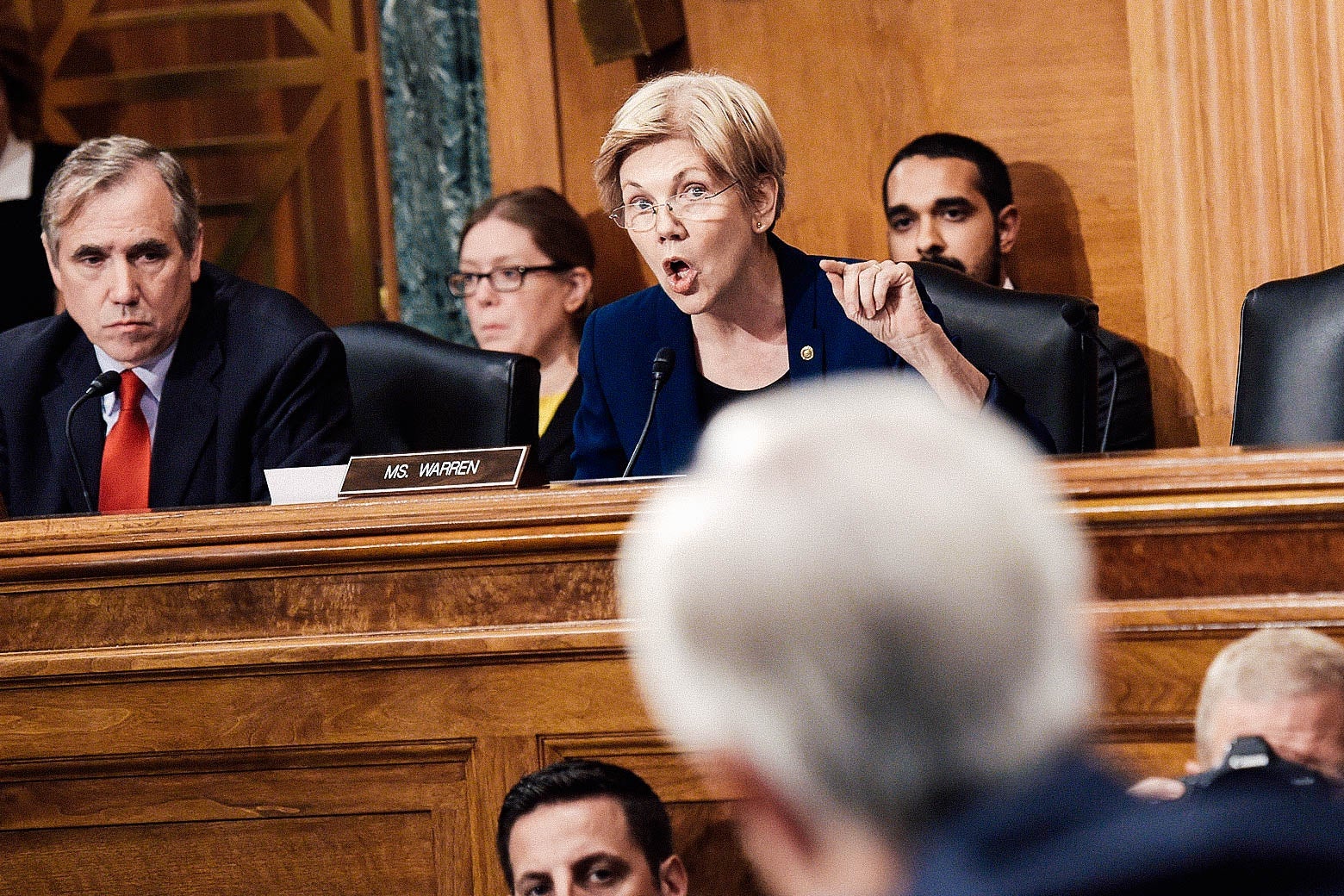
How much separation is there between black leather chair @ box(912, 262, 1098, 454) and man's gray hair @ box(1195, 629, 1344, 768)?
1.26 meters

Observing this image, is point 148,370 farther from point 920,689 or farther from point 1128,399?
point 920,689

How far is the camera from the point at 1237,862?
0.55 m

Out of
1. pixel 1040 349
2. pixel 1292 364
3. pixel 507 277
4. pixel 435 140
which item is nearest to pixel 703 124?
pixel 1040 349

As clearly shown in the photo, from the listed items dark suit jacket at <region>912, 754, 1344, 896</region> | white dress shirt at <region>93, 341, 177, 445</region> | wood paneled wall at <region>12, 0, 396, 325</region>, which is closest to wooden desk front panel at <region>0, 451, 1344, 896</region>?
white dress shirt at <region>93, 341, 177, 445</region>

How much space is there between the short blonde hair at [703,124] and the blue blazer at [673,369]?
16 cm

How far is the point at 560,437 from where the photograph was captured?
3168 millimetres

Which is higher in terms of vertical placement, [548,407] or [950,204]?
[950,204]

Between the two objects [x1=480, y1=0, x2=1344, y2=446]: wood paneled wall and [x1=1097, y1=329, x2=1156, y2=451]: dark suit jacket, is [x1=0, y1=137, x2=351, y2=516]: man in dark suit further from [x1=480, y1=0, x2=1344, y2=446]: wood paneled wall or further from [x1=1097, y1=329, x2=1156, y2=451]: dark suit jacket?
[x1=480, y1=0, x2=1344, y2=446]: wood paneled wall

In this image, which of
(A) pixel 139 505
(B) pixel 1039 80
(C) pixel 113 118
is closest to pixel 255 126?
(C) pixel 113 118

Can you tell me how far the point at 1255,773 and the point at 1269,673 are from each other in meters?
0.11

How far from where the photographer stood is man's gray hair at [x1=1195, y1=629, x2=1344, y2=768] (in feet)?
3.61

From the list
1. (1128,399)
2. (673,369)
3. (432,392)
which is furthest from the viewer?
(1128,399)

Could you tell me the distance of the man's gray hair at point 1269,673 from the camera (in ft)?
3.61

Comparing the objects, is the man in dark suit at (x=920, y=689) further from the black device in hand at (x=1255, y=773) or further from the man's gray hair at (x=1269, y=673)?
the man's gray hair at (x=1269, y=673)
